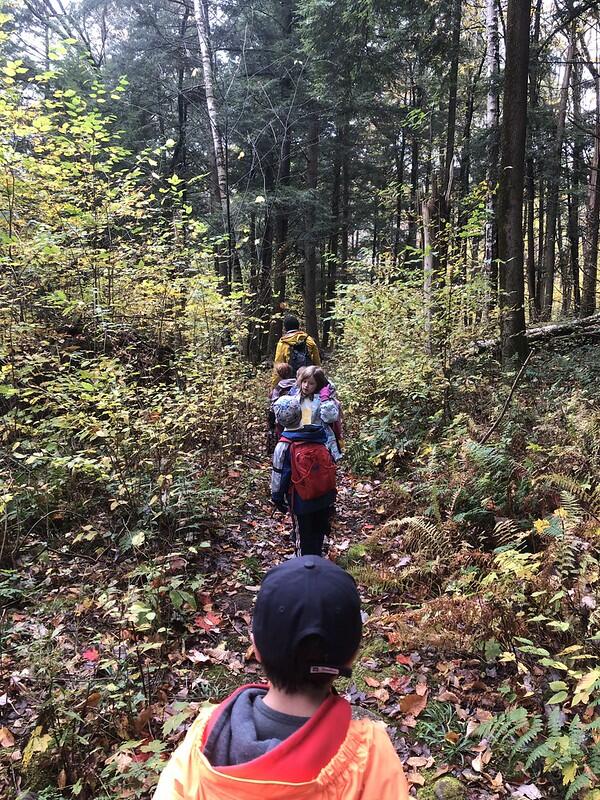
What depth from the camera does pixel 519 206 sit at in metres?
9.48

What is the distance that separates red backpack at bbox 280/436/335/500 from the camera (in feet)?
15.6

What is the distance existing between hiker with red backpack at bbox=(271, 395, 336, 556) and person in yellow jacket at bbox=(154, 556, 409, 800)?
320 cm

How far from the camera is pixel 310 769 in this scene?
1229 millimetres

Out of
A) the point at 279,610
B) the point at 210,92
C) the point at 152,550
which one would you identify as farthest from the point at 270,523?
the point at 210,92

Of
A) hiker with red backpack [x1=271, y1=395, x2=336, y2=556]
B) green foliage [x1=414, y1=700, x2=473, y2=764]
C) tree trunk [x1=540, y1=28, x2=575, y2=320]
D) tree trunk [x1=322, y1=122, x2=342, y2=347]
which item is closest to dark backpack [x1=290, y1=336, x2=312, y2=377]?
hiker with red backpack [x1=271, y1=395, x2=336, y2=556]

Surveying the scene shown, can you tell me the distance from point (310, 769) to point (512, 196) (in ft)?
33.8

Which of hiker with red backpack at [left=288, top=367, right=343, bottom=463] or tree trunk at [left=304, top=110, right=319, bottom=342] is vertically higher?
tree trunk at [left=304, top=110, right=319, bottom=342]

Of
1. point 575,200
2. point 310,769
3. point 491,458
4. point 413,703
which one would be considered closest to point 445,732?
point 413,703

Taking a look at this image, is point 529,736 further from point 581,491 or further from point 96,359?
point 96,359

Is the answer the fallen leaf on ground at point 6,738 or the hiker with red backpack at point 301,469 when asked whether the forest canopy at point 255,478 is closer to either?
the fallen leaf on ground at point 6,738

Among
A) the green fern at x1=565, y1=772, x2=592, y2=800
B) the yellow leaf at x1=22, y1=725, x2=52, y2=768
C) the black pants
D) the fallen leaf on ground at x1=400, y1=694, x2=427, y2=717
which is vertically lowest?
the fallen leaf on ground at x1=400, y1=694, x2=427, y2=717

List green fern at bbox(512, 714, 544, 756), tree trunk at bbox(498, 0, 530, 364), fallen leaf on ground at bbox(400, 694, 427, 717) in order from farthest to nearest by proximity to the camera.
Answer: tree trunk at bbox(498, 0, 530, 364)
fallen leaf on ground at bbox(400, 694, 427, 717)
green fern at bbox(512, 714, 544, 756)

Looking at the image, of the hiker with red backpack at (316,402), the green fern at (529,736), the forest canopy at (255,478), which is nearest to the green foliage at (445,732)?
the forest canopy at (255,478)

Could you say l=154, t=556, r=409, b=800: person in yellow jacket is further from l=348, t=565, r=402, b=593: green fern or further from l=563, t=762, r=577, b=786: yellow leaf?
l=348, t=565, r=402, b=593: green fern
